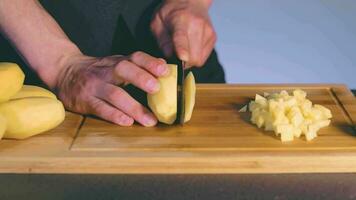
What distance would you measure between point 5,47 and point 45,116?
0.45 metres

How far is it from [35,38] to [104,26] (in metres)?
0.25

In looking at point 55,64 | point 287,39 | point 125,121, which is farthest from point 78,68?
point 287,39

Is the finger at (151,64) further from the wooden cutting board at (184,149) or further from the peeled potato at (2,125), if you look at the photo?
the peeled potato at (2,125)

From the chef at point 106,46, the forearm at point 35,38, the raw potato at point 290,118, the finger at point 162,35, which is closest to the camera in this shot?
the raw potato at point 290,118

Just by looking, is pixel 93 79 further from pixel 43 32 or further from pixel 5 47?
pixel 5 47

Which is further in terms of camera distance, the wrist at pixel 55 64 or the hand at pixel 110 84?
the wrist at pixel 55 64

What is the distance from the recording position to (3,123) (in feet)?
3.53

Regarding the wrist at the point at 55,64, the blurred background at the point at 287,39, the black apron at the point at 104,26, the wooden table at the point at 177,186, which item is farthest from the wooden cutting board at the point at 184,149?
the blurred background at the point at 287,39

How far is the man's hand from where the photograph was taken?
1429 mm

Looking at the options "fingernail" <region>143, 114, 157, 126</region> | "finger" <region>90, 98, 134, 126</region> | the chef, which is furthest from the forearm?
"fingernail" <region>143, 114, 157, 126</region>

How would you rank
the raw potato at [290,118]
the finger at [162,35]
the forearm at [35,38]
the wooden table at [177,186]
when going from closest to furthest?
the wooden table at [177,186] → the raw potato at [290,118] → the forearm at [35,38] → the finger at [162,35]

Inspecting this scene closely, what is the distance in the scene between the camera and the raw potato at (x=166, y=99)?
1.17 meters

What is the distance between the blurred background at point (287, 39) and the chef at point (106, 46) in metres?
0.88

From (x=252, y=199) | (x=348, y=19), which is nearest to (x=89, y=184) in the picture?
(x=252, y=199)
